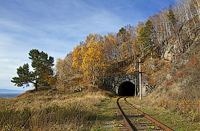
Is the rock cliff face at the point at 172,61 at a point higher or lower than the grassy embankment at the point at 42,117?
higher

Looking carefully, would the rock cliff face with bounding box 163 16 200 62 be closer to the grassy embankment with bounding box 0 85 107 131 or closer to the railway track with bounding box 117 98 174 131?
the railway track with bounding box 117 98 174 131

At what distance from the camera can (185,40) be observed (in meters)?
31.9

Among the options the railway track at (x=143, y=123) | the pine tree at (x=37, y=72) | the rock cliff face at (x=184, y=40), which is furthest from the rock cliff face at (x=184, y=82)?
the pine tree at (x=37, y=72)

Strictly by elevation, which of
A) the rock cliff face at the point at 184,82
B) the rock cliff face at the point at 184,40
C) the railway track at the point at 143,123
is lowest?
the railway track at the point at 143,123

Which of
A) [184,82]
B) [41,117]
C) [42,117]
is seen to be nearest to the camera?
Answer: [41,117]

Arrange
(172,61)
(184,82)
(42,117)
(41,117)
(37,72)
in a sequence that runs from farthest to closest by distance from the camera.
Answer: (37,72) → (172,61) → (184,82) → (42,117) → (41,117)

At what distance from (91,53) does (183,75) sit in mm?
18038

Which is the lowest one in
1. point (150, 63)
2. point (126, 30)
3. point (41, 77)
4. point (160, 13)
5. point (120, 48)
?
point (41, 77)

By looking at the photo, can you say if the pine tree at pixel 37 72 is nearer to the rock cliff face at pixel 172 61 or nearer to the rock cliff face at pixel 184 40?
the rock cliff face at pixel 172 61

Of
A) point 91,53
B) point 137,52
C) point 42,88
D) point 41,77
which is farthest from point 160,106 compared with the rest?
point 137,52

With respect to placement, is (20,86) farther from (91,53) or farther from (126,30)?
(126,30)

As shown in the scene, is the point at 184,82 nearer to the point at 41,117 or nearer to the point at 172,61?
the point at 41,117

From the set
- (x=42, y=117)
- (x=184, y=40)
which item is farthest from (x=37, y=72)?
(x=184, y=40)

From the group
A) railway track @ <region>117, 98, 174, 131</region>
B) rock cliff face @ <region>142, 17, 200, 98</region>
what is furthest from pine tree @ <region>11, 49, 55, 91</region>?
railway track @ <region>117, 98, 174, 131</region>
